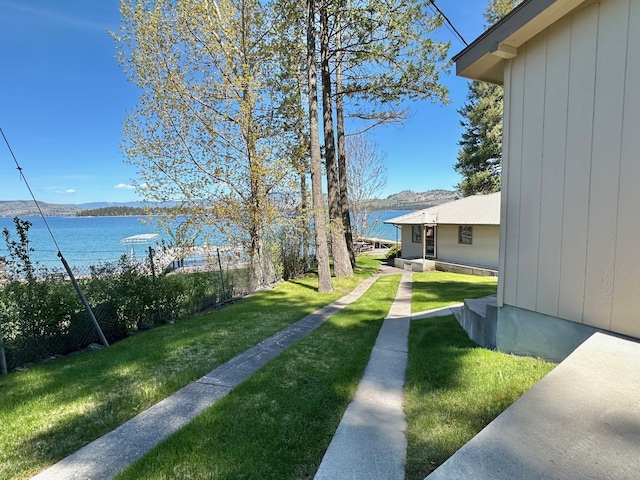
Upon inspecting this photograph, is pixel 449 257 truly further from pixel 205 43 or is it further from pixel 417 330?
pixel 205 43

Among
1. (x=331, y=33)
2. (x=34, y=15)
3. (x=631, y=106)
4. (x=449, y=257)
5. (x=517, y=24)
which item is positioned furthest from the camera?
(x=449, y=257)

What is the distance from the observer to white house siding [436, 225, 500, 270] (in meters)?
15.7

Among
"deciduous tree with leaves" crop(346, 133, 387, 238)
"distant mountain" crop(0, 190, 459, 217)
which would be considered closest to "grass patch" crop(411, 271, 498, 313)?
"distant mountain" crop(0, 190, 459, 217)

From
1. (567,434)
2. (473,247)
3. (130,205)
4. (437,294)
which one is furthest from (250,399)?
(473,247)

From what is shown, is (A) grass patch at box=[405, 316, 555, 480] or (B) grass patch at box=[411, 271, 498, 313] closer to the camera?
(A) grass patch at box=[405, 316, 555, 480]

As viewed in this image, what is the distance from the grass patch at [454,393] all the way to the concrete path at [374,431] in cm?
8

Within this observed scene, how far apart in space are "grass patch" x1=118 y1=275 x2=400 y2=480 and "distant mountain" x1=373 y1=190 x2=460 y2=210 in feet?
82.8

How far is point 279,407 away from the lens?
Answer: 9.68 ft

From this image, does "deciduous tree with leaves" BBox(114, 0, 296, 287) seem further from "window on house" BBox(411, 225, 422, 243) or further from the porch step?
"window on house" BBox(411, 225, 422, 243)

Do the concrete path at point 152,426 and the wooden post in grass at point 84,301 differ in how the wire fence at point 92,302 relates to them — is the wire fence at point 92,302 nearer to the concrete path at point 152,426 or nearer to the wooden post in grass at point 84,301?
the wooden post in grass at point 84,301

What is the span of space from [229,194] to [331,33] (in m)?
7.34

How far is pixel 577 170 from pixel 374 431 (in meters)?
2.68

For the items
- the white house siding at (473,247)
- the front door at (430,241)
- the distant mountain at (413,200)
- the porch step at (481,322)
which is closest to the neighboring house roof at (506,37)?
the porch step at (481,322)

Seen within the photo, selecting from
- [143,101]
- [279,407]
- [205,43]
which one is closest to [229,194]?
[143,101]
